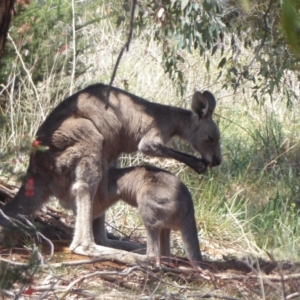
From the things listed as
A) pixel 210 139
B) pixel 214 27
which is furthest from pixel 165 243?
pixel 214 27

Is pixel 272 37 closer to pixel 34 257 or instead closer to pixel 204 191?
pixel 204 191

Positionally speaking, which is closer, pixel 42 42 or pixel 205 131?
pixel 205 131

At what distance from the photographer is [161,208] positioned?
17.9 ft

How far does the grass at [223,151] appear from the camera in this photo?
6.94m

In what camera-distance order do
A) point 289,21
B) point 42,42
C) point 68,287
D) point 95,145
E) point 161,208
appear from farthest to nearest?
1. point 42,42
2. point 95,145
3. point 161,208
4. point 68,287
5. point 289,21

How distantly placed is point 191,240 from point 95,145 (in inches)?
45.0

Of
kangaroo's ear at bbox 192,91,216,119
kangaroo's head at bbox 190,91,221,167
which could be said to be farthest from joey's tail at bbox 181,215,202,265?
kangaroo's ear at bbox 192,91,216,119

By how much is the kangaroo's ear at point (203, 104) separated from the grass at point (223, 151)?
42.7 inches

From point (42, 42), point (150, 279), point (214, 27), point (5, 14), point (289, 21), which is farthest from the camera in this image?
point (42, 42)

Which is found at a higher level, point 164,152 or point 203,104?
point 203,104

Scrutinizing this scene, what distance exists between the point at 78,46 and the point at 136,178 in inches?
166

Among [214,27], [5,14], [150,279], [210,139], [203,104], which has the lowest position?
[150,279]

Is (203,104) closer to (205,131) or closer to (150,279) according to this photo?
(205,131)

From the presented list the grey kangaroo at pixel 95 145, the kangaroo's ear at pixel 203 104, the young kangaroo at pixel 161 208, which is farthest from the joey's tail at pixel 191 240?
the kangaroo's ear at pixel 203 104
